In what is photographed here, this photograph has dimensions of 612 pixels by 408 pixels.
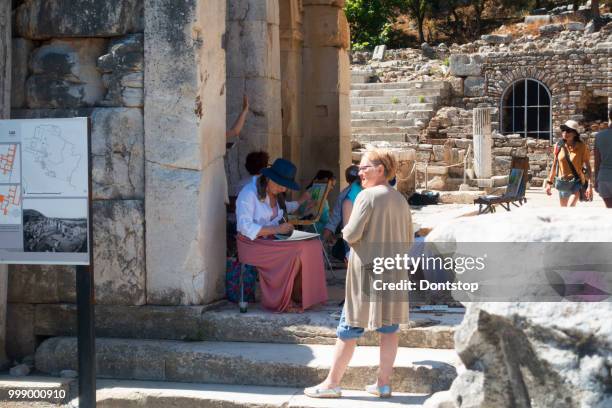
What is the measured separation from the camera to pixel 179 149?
6.36 meters

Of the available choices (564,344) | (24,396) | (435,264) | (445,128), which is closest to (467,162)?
(445,128)

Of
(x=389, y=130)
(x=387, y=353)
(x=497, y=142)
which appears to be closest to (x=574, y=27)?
(x=497, y=142)

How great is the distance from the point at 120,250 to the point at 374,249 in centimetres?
230

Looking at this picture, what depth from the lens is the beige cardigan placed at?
5.04 meters

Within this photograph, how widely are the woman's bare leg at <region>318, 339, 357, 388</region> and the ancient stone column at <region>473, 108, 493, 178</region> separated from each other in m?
17.1

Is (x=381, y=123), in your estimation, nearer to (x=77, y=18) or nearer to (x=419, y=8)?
(x=419, y=8)

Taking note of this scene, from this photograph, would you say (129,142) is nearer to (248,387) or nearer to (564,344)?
(248,387)

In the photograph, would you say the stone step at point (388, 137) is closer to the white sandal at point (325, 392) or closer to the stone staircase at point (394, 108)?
the stone staircase at point (394, 108)

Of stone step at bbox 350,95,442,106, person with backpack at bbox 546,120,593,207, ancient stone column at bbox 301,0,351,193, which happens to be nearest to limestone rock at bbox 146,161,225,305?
ancient stone column at bbox 301,0,351,193

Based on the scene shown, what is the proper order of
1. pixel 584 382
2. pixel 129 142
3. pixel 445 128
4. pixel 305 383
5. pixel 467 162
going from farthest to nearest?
pixel 445 128, pixel 467 162, pixel 129 142, pixel 305 383, pixel 584 382

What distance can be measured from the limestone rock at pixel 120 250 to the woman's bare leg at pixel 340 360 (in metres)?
1.87

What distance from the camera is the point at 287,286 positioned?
21.4 feet

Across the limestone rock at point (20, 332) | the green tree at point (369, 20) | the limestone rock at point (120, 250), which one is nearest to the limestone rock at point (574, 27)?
the green tree at point (369, 20)

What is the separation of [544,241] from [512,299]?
284mm
